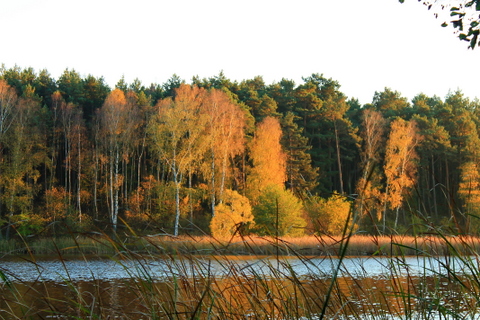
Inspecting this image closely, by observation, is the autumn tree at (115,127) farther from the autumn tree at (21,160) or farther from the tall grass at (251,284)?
the tall grass at (251,284)

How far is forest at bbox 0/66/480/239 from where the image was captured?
28.5 m

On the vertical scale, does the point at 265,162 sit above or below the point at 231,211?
above

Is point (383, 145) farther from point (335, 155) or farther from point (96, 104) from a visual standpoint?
point (96, 104)

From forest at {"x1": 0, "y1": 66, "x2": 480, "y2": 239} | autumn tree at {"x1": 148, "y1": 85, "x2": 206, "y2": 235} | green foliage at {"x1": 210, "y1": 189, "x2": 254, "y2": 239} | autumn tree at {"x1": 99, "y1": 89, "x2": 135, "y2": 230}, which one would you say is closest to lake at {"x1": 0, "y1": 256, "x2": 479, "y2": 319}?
forest at {"x1": 0, "y1": 66, "x2": 480, "y2": 239}

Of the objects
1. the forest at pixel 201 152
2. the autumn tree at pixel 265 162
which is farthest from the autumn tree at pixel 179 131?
the autumn tree at pixel 265 162

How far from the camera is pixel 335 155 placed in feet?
138

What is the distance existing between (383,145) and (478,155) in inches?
249

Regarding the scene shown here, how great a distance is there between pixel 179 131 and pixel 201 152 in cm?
206

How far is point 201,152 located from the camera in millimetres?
29844

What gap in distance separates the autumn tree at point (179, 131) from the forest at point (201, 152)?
70 mm

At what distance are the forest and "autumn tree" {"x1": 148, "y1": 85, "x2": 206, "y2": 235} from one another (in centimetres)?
7

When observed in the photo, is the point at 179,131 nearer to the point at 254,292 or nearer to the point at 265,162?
the point at 265,162

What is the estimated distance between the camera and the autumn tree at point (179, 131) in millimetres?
28531

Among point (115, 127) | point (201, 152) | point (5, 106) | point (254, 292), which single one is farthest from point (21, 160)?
point (254, 292)
